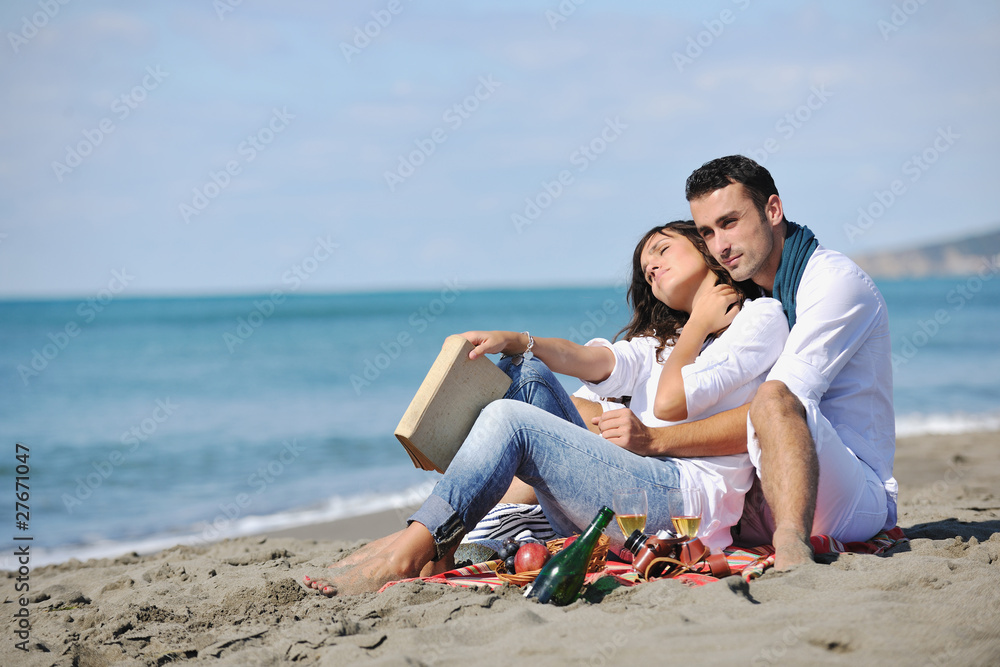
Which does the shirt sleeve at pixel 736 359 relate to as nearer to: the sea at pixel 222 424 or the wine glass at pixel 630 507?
the wine glass at pixel 630 507

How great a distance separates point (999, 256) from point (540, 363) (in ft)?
228

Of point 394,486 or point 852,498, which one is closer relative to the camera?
point 852,498

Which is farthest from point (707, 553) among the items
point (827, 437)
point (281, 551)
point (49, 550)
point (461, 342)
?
point (49, 550)

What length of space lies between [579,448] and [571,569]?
0.51 metres

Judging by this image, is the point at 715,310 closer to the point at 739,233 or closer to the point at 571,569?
the point at 739,233

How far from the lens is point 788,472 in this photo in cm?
280

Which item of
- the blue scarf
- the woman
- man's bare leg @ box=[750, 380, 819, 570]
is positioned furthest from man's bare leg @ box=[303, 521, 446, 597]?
the blue scarf

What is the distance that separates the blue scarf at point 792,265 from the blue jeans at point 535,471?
93 centimetres

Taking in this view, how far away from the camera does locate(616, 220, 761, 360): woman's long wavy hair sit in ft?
12.0

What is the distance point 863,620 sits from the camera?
83.4 inches

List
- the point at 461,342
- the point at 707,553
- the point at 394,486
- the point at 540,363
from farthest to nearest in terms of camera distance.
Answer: the point at 394,486 < the point at 540,363 < the point at 461,342 < the point at 707,553

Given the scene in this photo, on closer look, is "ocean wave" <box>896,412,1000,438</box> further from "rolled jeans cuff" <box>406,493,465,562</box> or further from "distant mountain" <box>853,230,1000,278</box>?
"distant mountain" <box>853,230,1000,278</box>

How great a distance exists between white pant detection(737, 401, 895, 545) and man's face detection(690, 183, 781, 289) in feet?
2.61

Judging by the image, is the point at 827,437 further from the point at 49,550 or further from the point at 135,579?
the point at 49,550
